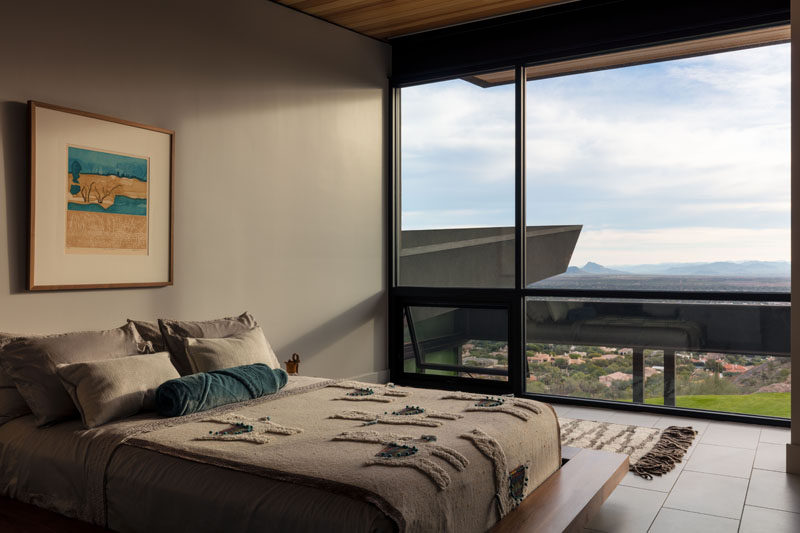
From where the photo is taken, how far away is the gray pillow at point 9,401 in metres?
3.01

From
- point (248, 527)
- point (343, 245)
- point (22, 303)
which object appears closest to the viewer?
point (248, 527)

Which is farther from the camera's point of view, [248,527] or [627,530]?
[627,530]

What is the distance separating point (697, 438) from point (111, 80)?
13.7ft

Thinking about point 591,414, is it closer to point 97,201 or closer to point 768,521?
point 768,521

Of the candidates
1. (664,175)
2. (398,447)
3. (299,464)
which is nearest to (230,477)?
(299,464)

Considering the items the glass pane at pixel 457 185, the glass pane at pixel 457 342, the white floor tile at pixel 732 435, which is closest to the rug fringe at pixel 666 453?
the white floor tile at pixel 732 435

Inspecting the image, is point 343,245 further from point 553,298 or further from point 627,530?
point 627,530

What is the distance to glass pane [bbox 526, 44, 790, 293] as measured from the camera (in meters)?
4.86

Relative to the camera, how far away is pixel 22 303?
353 centimetres

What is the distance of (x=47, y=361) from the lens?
3.02 m

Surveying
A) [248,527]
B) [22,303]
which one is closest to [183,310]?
[22,303]

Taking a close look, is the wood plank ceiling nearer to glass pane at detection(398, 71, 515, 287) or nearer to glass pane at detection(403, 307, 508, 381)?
glass pane at detection(398, 71, 515, 287)

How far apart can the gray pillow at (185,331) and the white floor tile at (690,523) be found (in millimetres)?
2334

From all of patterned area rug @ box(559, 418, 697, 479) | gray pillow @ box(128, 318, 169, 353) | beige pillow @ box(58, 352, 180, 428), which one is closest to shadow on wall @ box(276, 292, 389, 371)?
gray pillow @ box(128, 318, 169, 353)
